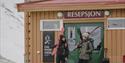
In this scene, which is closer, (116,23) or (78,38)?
(116,23)

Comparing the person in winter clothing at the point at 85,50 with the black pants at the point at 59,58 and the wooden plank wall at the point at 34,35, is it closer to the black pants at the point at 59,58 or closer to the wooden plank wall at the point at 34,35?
the black pants at the point at 59,58

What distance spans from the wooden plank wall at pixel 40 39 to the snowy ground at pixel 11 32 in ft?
10.8

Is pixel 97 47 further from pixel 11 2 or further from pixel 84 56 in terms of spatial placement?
pixel 11 2

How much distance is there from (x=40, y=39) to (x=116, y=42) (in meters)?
2.75

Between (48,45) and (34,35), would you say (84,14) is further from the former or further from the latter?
(34,35)

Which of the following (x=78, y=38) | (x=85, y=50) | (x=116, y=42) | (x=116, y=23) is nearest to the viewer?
(x=85, y=50)

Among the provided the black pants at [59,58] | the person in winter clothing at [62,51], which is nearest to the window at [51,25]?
the person in winter clothing at [62,51]

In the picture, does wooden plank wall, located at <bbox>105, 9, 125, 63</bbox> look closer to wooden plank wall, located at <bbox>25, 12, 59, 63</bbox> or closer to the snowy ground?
wooden plank wall, located at <bbox>25, 12, 59, 63</bbox>

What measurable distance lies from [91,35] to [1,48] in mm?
6008

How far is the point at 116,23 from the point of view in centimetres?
1844

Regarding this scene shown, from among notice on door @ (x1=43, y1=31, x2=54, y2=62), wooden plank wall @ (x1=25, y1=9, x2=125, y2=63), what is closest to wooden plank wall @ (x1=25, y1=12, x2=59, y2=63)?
wooden plank wall @ (x1=25, y1=9, x2=125, y2=63)

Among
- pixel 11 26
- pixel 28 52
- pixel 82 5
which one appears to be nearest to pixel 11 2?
pixel 11 26

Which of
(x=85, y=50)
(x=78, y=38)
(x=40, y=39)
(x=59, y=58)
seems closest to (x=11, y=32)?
(x=40, y=39)

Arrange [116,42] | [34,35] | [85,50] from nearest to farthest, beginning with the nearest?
1. [85,50]
2. [116,42]
3. [34,35]
